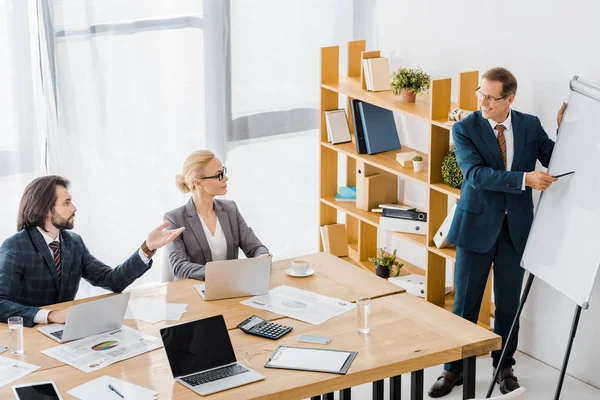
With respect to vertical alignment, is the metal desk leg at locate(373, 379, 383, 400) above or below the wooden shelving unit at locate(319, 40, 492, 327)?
below

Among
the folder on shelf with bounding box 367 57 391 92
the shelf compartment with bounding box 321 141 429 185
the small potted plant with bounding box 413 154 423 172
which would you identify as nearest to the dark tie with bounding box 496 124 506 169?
the shelf compartment with bounding box 321 141 429 185

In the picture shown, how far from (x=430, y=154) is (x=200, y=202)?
1.35 metres

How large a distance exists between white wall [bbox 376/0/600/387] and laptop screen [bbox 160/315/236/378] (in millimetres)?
2189

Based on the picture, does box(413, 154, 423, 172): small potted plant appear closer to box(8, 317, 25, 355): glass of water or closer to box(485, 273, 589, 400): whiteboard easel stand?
box(485, 273, 589, 400): whiteboard easel stand

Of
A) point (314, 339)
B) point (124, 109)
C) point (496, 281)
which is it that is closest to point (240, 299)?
point (314, 339)

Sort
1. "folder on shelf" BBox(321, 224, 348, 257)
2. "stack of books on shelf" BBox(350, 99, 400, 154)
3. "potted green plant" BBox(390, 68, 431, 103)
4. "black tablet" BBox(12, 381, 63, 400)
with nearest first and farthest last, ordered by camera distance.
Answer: "black tablet" BBox(12, 381, 63, 400), "potted green plant" BBox(390, 68, 431, 103), "stack of books on shelf" BBox(350, 99, 400, 154), "folder on shelf" BBox(321, 224, 348, 257)

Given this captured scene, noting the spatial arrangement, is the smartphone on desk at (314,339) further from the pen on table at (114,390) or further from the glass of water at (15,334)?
the glass of water at (15,334)

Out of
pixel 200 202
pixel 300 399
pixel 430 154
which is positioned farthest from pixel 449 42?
pixel 300 399

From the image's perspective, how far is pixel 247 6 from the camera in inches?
230

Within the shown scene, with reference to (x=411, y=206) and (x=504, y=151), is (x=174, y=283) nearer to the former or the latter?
(x=504, y=151)

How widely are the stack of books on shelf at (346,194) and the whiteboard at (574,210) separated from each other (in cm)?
197

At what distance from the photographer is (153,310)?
3.74 meters

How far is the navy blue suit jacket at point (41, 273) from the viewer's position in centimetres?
373

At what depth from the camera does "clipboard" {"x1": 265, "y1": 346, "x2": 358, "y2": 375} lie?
319cm
